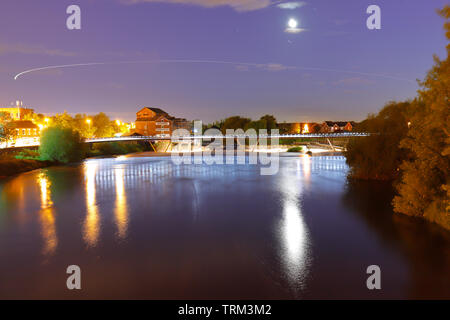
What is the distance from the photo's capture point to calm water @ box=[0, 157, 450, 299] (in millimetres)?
10523

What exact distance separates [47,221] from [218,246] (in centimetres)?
1181

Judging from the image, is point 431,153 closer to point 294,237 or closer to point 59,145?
point 294,237

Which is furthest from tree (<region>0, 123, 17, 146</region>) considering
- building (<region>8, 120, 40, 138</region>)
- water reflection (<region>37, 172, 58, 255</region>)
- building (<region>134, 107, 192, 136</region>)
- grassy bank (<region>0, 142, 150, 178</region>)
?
building (<region>134, 107, 192, 136</region>)

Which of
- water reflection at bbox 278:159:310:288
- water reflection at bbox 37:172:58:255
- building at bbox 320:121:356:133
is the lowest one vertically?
water reflection at bbox 278:159:310:288

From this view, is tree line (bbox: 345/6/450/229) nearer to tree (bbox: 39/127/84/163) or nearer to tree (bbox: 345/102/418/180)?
tree (bbox: 345/102/418/180)

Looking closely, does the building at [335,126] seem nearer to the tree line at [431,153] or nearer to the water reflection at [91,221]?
the water reflection at [91,221]

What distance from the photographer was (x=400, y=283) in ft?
35.4

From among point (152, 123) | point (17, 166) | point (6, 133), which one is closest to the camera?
point (17, 166)

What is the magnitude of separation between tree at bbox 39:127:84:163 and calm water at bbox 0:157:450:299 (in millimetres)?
28669

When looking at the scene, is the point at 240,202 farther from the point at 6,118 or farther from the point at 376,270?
the point at 6,118

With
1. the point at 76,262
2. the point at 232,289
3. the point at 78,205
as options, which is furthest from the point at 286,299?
the point at 78,205

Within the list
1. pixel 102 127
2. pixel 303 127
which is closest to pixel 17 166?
pixel 102 127

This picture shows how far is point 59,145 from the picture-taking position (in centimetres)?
5525
